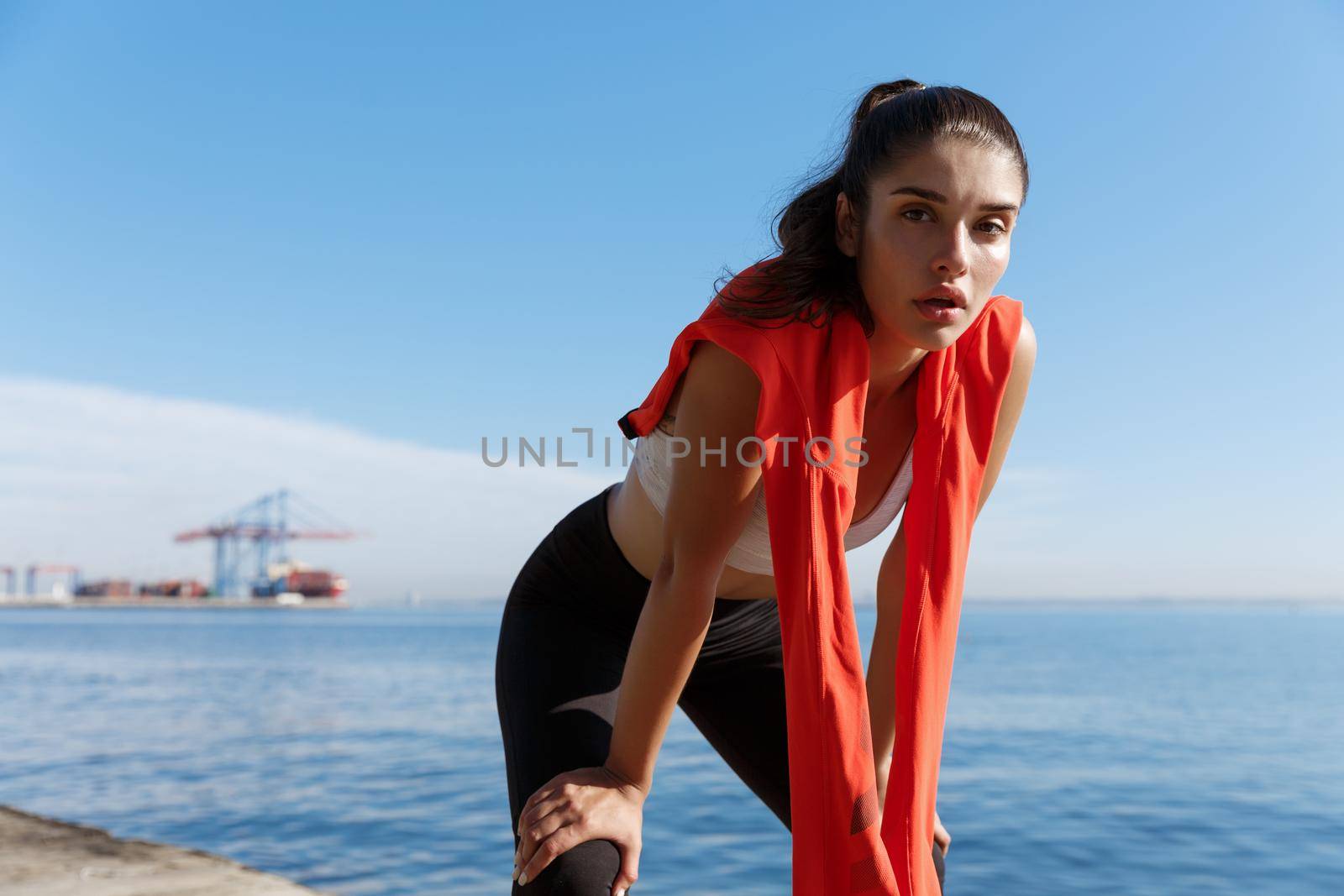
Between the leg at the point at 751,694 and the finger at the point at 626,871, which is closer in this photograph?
the finger at the point at 626,871

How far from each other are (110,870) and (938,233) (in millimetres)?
2469

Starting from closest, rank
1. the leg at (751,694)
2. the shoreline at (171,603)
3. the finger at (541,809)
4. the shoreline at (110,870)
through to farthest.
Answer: the finger at (541,809) → the leg at (751,694) → the shoreline at (110,870) → the shoreline at (171,603)

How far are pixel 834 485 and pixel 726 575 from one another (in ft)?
1.36

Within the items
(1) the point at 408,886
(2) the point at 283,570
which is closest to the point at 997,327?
(1) the point at 408,886

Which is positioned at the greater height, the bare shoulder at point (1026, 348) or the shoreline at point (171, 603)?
the bare shoulder at point (1026, 348)

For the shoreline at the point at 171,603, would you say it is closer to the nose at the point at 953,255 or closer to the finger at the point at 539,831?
the finger at the point at 539,831

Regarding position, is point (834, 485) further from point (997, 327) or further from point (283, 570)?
point (283, 570)

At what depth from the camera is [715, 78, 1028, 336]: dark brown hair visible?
1.38 meters

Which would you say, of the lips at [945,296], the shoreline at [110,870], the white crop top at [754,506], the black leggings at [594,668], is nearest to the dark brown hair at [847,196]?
the lips at [945,296]

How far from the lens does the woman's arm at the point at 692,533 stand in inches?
55.9

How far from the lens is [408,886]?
5.62 m

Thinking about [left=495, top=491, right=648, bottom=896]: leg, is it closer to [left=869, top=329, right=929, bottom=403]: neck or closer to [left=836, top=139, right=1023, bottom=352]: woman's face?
[left=869, top=329, right=929, bottom=403]: neck

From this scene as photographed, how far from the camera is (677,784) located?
8.97 m

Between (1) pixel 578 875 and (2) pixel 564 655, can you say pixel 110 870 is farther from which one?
(1) pixel 578 875
